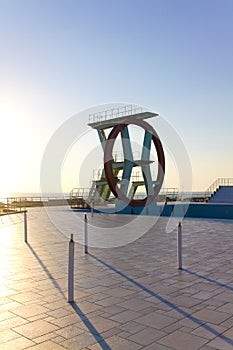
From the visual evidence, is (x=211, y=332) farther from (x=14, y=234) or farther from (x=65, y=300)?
(x=14, y=234)

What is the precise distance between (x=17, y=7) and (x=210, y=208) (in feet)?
53.6

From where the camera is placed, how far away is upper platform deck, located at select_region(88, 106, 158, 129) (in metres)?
24.1

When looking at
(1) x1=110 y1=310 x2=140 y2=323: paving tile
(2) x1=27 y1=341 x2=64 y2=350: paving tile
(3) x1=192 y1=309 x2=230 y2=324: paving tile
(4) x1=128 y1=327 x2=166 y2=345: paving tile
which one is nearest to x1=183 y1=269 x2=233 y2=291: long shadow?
(3) x1=192 y1=309 x2=230 y2=324: paving tile

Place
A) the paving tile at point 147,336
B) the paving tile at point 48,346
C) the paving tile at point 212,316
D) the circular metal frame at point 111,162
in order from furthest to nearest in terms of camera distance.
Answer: the circular metal frame at point 111,162
the paving tile at point 212,316
the paving tile at point 147,336
the paving tile at point 48,346

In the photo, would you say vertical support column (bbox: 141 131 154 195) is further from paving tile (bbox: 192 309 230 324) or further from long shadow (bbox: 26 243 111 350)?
paving tile (bbox: 192 309 230 324)

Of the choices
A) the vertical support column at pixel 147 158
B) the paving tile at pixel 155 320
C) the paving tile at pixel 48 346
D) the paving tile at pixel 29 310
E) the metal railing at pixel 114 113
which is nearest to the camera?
the paving tile at pixel 48 346

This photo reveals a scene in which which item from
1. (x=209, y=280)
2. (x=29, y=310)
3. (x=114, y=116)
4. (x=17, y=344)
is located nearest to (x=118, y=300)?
(x=29, y=310)

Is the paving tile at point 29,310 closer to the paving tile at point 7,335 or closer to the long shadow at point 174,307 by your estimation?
the paving tile at point 7,335

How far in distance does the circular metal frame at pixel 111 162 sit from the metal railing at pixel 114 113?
1.09 metres

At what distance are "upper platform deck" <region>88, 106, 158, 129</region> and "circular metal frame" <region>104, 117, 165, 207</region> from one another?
0.63m

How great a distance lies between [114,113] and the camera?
25.5 m

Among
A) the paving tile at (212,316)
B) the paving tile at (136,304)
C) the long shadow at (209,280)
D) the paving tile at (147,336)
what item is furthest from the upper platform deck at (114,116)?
the paving tile at (147,336)

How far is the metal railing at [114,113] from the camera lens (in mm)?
24641

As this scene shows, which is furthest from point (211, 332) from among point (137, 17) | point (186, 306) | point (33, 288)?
point (137, 17)
